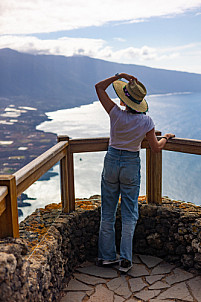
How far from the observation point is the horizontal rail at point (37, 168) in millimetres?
2113

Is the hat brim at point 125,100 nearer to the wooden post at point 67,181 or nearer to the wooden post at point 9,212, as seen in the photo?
the wooden post at point 67,181

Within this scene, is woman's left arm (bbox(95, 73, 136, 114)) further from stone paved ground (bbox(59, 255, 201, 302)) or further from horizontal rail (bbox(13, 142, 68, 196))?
stone paved ground (bbox(59, 255, 201, 302))

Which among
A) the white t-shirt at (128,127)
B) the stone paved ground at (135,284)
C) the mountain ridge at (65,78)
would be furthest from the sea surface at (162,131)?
the white t-shirt at (128,127)

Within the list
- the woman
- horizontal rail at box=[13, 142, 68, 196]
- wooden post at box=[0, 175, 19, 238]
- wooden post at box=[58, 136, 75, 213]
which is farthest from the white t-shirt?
wooden post at box=[0, 175, 19, 238]

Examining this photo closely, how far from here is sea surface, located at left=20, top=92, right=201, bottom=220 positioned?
2438 inches

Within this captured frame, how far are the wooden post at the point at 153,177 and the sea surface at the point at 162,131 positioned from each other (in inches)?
1275

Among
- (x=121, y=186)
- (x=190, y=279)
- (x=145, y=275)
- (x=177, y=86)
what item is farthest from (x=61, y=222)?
(x=177, y=86)

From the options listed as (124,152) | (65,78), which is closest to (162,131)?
(65,78)

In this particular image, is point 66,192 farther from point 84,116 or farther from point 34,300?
point 84,116

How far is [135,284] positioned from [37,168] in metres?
1.43

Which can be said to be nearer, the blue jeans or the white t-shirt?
the white t-shirt

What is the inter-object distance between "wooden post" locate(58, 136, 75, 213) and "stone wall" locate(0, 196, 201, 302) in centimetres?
10

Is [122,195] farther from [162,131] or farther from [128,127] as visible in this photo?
[162,131]

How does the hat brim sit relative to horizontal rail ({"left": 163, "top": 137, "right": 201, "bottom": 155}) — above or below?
above
